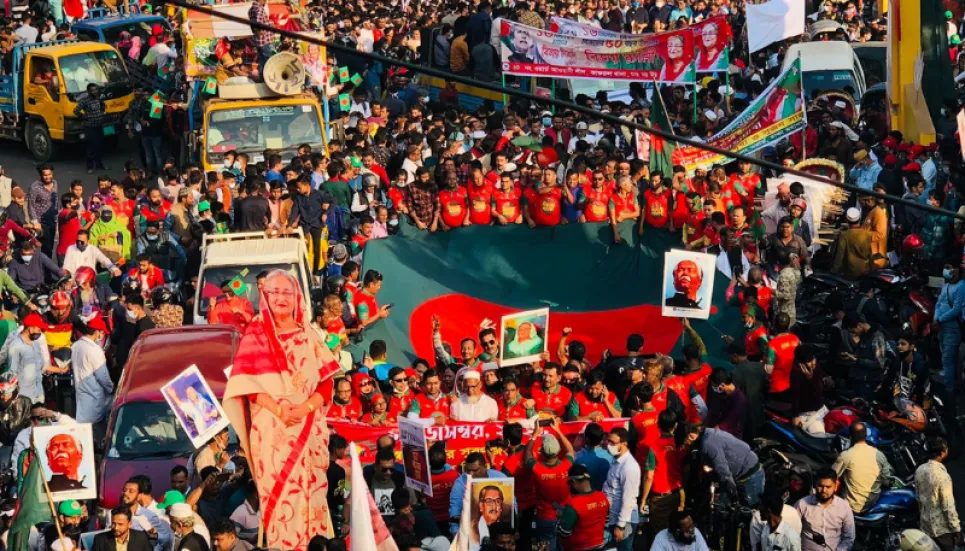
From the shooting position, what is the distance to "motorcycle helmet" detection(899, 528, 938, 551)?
11.4 meters

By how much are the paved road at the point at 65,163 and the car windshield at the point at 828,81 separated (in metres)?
10.6

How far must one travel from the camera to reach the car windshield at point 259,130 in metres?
20.7

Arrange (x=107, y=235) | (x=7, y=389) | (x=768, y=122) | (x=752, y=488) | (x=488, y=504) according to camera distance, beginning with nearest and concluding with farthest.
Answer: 1. (x=488, y=504)
2. (x=752, y=488)
3. (x=7, y=389)
4. (x=107, y=235)
5. (x=768, y=122)

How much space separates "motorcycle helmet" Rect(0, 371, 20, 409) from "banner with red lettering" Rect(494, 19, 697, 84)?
A: 448 inches

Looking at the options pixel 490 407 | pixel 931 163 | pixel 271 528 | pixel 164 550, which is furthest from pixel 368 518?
pixel 931 163

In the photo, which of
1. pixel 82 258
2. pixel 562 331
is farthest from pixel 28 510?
pixel 82 258

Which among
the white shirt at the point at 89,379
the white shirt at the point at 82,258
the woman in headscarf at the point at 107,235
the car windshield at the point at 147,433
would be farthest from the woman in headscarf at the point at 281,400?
the woman in headscarf at the point at 107,235

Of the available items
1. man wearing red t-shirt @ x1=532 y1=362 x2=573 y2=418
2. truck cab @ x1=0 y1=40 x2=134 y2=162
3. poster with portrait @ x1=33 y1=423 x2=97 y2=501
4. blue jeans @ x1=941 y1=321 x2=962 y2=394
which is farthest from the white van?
poster with portrait @ x1=33 y1=423 x2=97 y2=501

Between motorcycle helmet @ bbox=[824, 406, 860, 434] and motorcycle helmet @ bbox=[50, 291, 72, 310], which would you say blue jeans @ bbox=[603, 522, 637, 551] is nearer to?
motorcycle helmet @ bbox=[824, 406, 860, 434]

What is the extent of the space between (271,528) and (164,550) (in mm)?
2679

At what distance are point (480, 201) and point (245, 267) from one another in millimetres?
2879

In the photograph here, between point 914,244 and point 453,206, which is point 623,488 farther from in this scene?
point 453,206

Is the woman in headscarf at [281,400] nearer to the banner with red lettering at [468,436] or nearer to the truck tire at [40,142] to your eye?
the banner with red lettering at [468,436]

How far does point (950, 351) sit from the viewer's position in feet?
51.9
